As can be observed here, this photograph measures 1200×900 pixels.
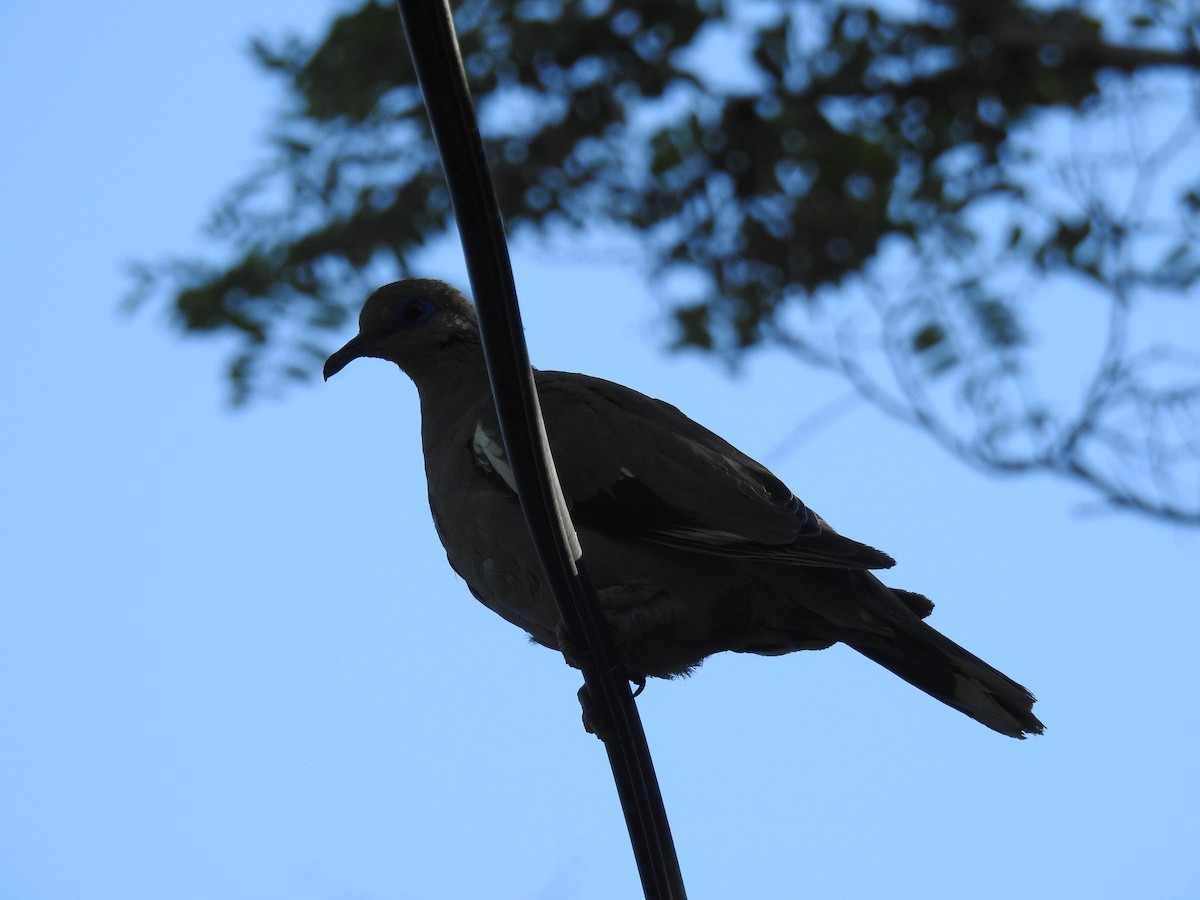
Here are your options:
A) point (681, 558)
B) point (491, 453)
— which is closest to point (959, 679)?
point (681, 558)

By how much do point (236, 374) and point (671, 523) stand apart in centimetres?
383

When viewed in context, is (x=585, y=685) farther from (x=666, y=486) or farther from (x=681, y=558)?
(x=666, y=486)

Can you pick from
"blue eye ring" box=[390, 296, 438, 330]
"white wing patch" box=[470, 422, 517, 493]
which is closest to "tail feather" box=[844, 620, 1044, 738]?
"white wing patch" box=[470, 422, 517, 493]

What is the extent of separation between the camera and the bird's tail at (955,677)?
3584 mm

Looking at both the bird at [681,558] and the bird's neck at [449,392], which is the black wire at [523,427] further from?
the bird's neck at [449,392]

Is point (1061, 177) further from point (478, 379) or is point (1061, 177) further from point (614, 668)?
point (614, 668)

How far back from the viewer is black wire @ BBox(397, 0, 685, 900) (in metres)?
1.87

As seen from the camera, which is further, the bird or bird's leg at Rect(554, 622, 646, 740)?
the bird

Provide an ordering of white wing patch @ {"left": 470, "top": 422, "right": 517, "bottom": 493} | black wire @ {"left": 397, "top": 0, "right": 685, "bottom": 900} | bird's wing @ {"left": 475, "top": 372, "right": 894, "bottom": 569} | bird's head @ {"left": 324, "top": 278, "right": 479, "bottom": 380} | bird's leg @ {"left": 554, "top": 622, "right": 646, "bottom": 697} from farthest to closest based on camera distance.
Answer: bird's head @ {"left": 324, "top": 278, "right": 479, "bottom": 380}
white wing patch @ {"left": 470, "top": 422, "right": 517, "bottom": 493}
bird's wing @ {"left": 475, "top": 372, "right": 894, "bottom": 569}
bird's leg @ {"left": 554, "top": 622, "right": 646, "bottom": 697}
black wire @ {"left": 397, "top": 0, "right": 685, "bottom": 900}

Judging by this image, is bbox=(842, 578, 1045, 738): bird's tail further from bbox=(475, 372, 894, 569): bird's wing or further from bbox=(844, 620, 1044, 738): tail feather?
bbox=(475, 372, 894, 569): bird's wing

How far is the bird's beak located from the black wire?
2032 mm

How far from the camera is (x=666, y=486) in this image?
12.4 feet

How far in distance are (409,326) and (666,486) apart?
1432mm

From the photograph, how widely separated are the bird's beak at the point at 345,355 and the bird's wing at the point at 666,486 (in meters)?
0.98
